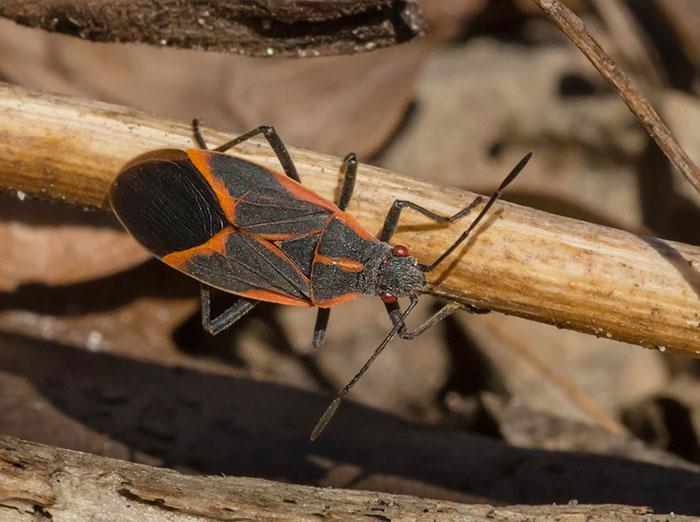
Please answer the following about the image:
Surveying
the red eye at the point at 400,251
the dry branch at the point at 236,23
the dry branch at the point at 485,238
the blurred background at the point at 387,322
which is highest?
the dry branch at the point at 236,23

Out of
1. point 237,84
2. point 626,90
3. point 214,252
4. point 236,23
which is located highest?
point 626,90

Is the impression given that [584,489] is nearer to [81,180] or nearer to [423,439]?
[423,439]

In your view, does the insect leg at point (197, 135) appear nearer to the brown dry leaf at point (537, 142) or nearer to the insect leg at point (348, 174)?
the insect leg at point (348, 174)

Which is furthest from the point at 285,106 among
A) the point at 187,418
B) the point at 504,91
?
the point at 187,418

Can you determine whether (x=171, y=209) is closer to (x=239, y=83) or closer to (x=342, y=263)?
(x=342, y=263)

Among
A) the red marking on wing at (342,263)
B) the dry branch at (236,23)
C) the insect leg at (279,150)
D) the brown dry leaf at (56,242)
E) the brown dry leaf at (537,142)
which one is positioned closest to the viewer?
the insect leg at (279,150)

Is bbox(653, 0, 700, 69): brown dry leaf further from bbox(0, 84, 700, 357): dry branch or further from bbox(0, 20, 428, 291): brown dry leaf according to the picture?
bbox(0, 84, 700, 357): dry branch

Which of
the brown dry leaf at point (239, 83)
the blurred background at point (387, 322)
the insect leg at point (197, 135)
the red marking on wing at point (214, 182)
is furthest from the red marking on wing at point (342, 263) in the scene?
the brown dry leaf at point (239, 83)

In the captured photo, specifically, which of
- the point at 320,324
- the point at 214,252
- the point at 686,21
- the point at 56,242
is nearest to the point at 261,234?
the point at 214,252
